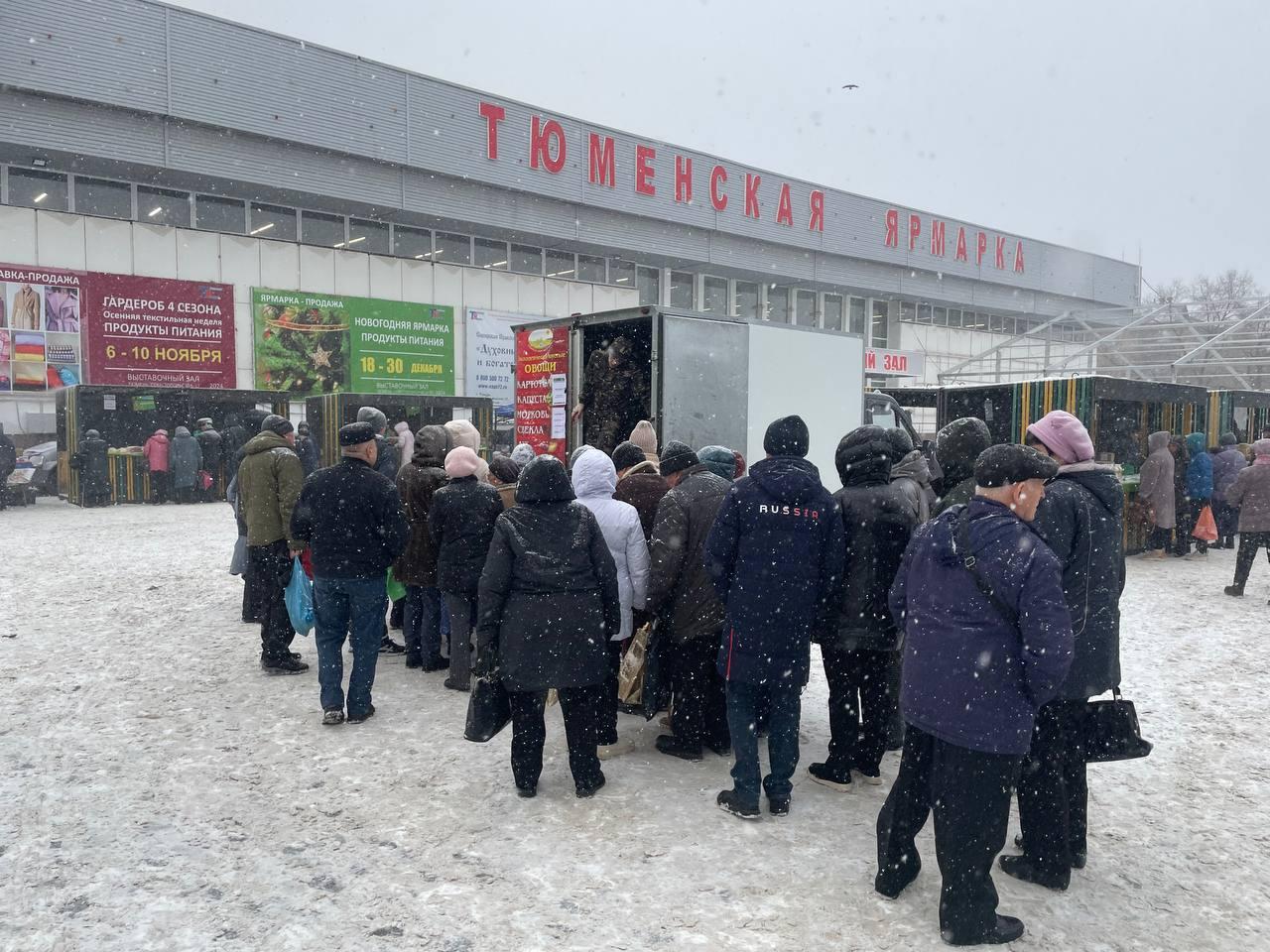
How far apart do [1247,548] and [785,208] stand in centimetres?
2379

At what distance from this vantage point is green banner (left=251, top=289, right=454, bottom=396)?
22.3 metres

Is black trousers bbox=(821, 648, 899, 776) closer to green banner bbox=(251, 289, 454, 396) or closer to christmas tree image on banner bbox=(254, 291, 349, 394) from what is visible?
green banner bbox=(251, 289, 454, 396)

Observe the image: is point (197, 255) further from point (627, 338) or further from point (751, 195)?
point (751, 195)

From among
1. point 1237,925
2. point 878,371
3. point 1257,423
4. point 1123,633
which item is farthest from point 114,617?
point 878,371

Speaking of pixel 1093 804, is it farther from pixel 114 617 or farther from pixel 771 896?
pixel 114 617

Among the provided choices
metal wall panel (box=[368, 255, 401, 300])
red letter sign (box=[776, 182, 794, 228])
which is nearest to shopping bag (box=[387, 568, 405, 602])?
metal wall panel (box=[368, 255, 401, 300])

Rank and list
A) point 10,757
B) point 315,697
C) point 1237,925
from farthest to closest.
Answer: point 315,697 → point 10,757 → point 1237,925

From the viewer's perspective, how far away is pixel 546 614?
4.12m

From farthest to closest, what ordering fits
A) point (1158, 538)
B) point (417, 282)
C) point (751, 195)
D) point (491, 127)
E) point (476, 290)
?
point (751, 195) < point (476, 290) < point (417, 282) < point (491, 127) < point (1158, 538)

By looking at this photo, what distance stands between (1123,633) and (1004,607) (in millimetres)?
5836

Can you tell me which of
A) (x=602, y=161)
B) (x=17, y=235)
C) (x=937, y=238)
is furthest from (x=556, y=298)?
(x=937, y=238)

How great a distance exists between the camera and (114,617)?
8039mm

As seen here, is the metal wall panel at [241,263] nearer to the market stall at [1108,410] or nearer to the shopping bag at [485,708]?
the market stall at [1108,410]

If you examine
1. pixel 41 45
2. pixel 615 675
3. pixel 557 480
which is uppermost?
pixel 41 45
